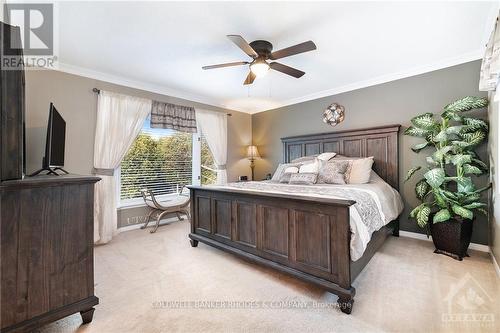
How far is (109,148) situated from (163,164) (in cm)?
97

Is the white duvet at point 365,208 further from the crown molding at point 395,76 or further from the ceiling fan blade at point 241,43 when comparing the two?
the crown molding at point 395,76

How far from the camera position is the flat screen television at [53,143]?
2.24 m

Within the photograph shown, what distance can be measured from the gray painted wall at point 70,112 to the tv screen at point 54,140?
72cm

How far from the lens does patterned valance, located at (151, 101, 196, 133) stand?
3.97 m

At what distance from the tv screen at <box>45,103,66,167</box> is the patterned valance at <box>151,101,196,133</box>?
5.14 feet

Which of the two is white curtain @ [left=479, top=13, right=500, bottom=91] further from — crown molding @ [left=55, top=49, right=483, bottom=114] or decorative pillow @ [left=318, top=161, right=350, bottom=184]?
decorative pillow @ [left=318, top=161, right=350, bottom=184]

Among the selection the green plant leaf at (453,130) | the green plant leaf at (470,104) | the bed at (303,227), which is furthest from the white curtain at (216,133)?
the green plant leaf at (470,104)

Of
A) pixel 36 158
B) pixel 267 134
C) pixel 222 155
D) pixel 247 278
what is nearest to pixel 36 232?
pixel 247 278

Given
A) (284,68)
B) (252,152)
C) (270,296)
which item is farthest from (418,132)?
(252,152)

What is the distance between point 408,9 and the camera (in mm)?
2025

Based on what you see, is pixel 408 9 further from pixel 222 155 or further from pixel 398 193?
pixel 222 155

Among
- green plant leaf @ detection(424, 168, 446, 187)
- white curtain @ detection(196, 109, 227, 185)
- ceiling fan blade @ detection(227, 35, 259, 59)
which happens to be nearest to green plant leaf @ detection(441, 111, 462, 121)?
green plant leaf @ detection(424, 168, 446, 187)

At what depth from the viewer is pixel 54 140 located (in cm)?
231

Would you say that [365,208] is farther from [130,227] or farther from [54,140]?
[130,227]
